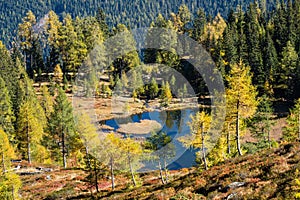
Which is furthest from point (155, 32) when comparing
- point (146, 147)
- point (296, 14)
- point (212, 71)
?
point (146, 147)

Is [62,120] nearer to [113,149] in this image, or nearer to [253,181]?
[113,149]

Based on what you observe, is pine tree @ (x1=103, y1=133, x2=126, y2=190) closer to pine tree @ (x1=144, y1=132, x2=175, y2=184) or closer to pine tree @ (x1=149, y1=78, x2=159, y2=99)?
pine tree @ (x1=144, y1=132, x2=175, y2=184)

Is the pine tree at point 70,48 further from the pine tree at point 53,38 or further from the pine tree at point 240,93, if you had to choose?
the pine tree at point 240,93

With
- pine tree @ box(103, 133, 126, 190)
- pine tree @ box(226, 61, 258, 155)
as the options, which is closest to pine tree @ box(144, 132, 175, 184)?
pine tree @ box(103, 133, 126, 190)

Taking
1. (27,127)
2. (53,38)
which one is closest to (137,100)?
(53,38)

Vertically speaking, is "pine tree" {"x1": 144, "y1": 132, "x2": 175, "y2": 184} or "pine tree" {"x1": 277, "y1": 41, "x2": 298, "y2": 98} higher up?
"pine tree" {"x1": 277, "y1": 41, "x2": 298, "y2": 98}

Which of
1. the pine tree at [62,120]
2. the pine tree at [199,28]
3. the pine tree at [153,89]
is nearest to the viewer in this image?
the pine tree at [62,120]

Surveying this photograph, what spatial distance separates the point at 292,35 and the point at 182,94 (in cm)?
3386

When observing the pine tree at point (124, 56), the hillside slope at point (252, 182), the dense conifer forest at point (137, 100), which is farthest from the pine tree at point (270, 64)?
the hillside slope at point (252, 182)

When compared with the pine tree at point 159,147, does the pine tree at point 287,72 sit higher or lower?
higher

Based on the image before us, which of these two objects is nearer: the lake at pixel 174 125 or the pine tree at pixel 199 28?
the lake at pixel 174 125

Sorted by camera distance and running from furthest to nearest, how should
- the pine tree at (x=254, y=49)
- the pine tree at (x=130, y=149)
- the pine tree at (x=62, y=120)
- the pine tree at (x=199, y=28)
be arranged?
the pine tree at (x=199, y=28)
the pine tree at (x=254, y=49)
the pine tree at (x=62, y=120)
the pine tree at (x=130, y=149)

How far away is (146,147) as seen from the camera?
114 ft

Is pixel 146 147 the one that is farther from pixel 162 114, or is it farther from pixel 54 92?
pixel 54 92
